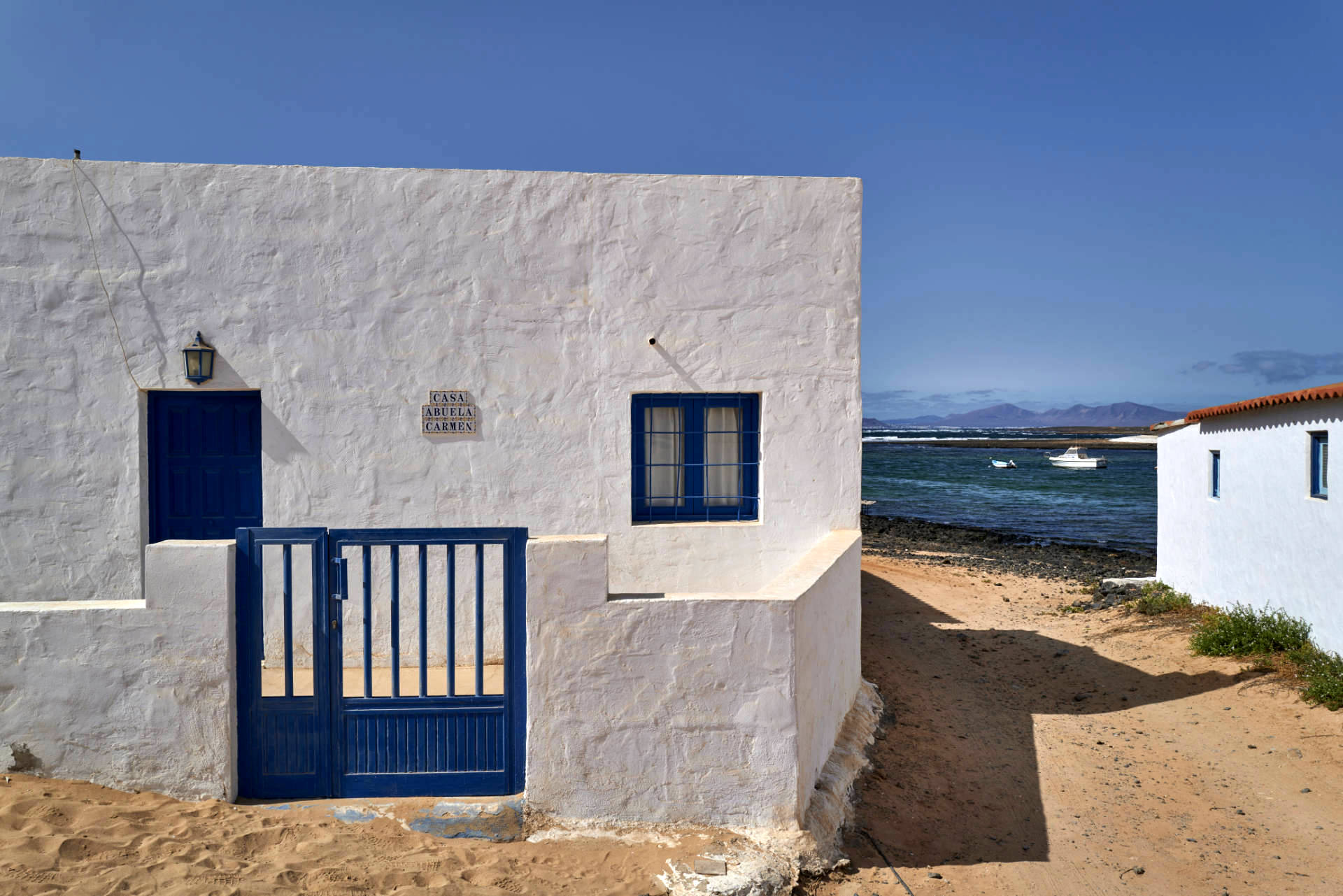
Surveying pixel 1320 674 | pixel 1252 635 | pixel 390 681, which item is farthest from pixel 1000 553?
pixel 390 681

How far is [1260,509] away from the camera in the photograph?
33.6 ft

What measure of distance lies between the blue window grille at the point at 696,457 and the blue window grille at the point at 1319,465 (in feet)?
21.0

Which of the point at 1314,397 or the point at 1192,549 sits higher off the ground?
the point at 1314,397

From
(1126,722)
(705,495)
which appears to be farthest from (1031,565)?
(705,495)

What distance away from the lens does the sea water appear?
28938 mm

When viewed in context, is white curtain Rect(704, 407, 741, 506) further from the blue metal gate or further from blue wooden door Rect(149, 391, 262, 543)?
blue wooden door Rect(149, 391, 262, 543)

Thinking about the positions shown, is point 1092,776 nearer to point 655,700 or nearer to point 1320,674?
point 1320,674

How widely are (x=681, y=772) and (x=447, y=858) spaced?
4.21 ft

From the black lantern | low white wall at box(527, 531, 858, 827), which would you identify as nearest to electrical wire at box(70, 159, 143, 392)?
the black lantern

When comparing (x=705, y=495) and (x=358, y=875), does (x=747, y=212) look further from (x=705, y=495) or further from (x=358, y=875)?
(x=358, y=875)

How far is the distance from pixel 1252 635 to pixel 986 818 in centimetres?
562

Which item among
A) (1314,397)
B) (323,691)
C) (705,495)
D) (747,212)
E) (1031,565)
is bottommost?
(1031,565)

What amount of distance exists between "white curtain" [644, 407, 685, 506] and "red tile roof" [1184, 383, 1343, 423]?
6.73 meters

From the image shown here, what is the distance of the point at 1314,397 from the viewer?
8.96 metres
